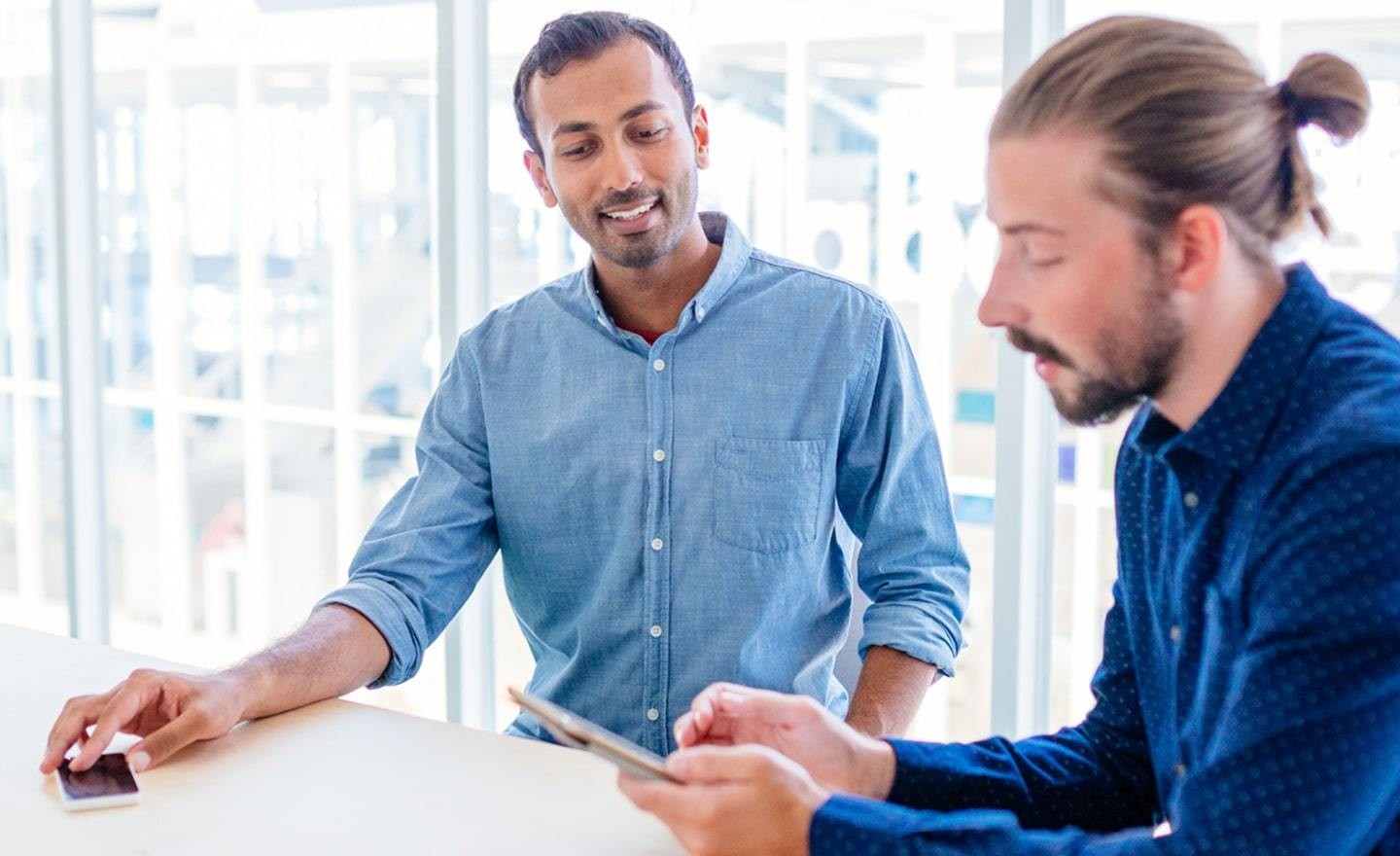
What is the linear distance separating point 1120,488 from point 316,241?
403 centimetres

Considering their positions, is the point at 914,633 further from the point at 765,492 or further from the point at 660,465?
the point at 660,465

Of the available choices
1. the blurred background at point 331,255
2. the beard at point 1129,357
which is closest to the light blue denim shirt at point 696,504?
the beard at point 1129,357

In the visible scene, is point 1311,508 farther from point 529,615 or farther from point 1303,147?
point 529,615

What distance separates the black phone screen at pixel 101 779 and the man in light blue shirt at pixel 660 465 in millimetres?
400

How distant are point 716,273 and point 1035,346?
839 millimetres

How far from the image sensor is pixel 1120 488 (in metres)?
1.22

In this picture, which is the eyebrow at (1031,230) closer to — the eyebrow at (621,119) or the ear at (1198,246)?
the ear at (1198,246)

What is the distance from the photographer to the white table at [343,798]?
117cm

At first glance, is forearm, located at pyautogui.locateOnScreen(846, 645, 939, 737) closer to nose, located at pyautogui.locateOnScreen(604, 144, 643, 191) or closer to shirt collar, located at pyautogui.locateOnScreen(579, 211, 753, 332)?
shirt collar, located at pyautogui.locateOnScreen(579, 211, 753, 332)

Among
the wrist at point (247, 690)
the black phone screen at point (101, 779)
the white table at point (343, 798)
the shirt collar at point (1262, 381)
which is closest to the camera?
the shirt collar at point (1262, 381)

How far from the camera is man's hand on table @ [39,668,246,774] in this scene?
1356 millimetres

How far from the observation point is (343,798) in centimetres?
127

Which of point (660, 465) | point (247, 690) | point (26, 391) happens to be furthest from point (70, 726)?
point (26, 391)

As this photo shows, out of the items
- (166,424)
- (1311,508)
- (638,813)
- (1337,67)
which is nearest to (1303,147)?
(1337,67)
